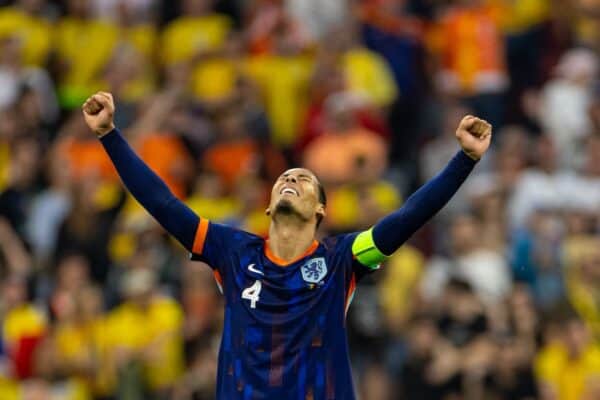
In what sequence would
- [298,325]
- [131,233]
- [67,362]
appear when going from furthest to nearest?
1. [131,233]
2. [67,362]
3. [298,325]

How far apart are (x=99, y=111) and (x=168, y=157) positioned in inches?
280

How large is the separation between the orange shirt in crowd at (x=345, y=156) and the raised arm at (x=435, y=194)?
6.55 meters

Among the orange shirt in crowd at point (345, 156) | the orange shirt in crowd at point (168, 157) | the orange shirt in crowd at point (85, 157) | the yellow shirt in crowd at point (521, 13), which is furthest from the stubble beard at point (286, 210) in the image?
the yellow shirt in crowd at point (521, 13)

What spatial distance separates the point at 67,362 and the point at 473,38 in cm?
519

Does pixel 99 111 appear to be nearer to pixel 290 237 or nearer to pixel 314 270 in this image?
pixel 290 237

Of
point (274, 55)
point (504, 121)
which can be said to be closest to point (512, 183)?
point (504, 121)

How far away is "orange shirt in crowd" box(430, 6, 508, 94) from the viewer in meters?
16.2

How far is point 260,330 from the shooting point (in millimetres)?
7859

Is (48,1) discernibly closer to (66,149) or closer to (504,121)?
(66,149)

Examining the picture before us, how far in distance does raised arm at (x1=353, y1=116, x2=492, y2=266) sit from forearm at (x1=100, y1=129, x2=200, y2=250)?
0.86m

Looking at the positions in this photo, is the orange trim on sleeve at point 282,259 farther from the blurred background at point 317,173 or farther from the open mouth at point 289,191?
the blurred background at point 317,173

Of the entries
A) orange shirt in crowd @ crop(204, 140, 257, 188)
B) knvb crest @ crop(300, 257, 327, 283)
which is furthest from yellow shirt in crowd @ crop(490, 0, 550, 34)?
knvb crest @ crop(300, 257, 327, 283)

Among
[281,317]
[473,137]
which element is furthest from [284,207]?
[473,137]

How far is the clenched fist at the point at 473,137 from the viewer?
787 cm
